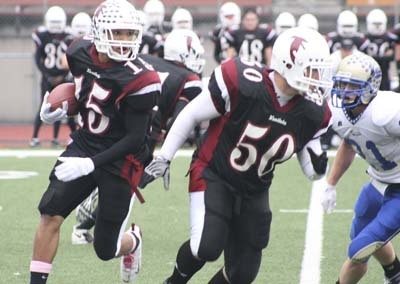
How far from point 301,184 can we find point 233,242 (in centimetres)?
540

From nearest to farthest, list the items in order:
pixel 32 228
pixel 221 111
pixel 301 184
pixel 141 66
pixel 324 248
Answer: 1. pixel 221 111
2. pixel 141 66
3. pixel 324 248
4. pixel 32 228
5. pixel 301 184

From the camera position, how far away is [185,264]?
5.46 m

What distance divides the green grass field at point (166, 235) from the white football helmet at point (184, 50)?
125 cm

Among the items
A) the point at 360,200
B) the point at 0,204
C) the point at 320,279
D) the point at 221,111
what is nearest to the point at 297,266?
the point at 320,279

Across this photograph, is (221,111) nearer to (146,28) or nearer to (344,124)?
(344,124)

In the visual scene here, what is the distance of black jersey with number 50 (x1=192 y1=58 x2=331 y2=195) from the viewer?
521 centimetres

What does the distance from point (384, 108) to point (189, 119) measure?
3.67 ft

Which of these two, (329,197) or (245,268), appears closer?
(245,268)

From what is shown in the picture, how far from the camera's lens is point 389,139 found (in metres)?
5.86

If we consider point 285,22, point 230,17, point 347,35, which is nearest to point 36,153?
point 230,17

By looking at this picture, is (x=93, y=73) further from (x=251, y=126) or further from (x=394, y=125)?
(x=394, y=125)

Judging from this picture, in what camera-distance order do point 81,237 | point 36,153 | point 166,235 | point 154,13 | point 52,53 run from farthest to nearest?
point 154,13 → point 52,53 → point 36,153 → point 166,235 → point 81,237

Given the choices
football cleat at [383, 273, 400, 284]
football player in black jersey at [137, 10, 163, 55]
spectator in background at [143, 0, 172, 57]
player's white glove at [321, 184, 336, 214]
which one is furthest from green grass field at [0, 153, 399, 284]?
spectator in background at [143, 0, 172, 57]

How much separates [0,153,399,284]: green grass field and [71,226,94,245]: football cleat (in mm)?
77
